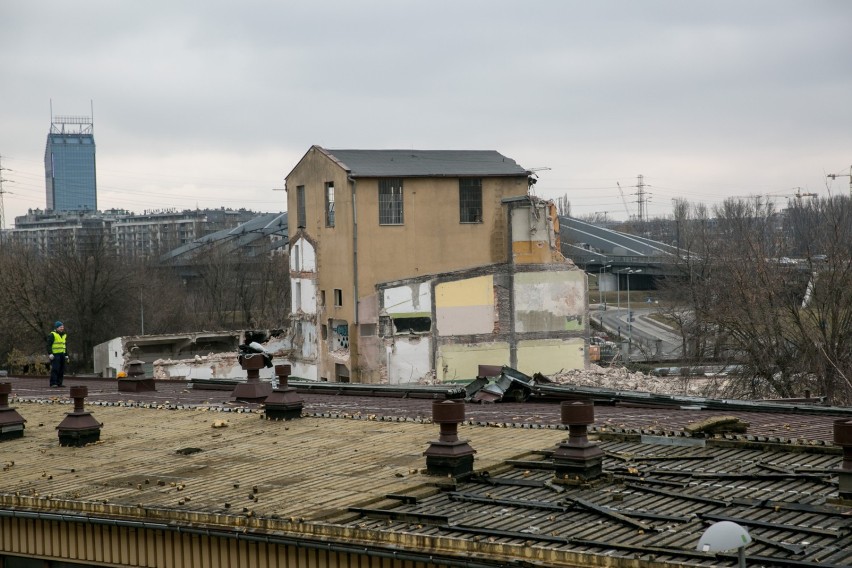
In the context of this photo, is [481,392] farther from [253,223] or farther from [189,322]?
[253,223]

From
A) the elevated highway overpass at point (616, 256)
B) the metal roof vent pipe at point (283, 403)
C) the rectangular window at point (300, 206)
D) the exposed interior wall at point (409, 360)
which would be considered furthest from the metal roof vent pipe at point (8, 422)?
the elevated highway overpass at point (616, 256)

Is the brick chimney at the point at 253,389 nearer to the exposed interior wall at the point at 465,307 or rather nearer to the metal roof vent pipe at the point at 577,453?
the metal roof vent pipe at the point at 577,453

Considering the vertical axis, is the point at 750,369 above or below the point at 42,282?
below

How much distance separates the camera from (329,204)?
44.2 m

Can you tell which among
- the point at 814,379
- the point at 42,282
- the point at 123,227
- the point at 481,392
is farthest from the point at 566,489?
the point at 123,227

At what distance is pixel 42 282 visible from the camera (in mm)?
67688

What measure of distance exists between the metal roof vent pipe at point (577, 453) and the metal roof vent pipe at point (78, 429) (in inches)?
296

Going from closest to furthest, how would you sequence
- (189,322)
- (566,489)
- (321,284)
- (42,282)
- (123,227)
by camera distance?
(566,489), (321,284), (42,282), (189,322), (123,227)

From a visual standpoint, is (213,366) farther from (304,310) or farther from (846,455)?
(846,455)

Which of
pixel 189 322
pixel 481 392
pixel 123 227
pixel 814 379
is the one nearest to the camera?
pixel 481 392

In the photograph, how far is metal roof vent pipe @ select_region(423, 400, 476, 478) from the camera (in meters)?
11.3

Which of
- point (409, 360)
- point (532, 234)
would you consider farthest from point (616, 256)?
point (409, 360)

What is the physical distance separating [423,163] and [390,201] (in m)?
2.61

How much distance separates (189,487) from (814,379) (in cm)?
2566
